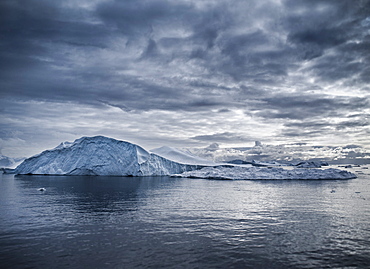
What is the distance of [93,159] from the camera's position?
53.3m

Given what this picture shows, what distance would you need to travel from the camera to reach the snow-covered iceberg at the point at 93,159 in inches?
2090

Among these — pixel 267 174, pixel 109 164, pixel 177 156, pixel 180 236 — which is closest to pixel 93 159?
pixel 109 164

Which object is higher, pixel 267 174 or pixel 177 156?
pixel 177 156

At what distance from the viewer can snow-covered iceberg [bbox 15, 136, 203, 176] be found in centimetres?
5309

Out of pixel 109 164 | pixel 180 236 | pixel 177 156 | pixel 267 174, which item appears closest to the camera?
pixel 180 236

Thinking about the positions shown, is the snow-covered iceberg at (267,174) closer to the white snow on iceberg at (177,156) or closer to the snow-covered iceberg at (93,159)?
the snow-covered iceberg at (93,159)

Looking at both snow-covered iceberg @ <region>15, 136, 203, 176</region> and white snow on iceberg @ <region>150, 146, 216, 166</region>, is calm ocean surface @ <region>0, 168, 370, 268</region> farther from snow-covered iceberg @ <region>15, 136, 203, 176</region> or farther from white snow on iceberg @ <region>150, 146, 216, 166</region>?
white snow on iceberg @ <region>150, 146, 216, 166</region>

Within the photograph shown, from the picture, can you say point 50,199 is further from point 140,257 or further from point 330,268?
point 330,268

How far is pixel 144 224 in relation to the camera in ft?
45.8

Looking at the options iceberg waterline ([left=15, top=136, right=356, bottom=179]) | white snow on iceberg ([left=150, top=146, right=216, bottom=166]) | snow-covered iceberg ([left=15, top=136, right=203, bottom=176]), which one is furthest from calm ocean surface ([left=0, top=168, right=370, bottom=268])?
white snow on iceberg ([left=150, top=146, right=216, bottom=166])

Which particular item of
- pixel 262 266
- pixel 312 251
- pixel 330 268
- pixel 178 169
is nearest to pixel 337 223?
pixel 312 251

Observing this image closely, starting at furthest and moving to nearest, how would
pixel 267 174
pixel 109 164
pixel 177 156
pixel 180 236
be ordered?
pixel 177 156 < pixel 109 164 < pixel 267 174 < pixel 180 236

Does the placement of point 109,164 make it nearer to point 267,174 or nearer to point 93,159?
point 93,159

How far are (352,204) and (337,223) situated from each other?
8.59 metres
